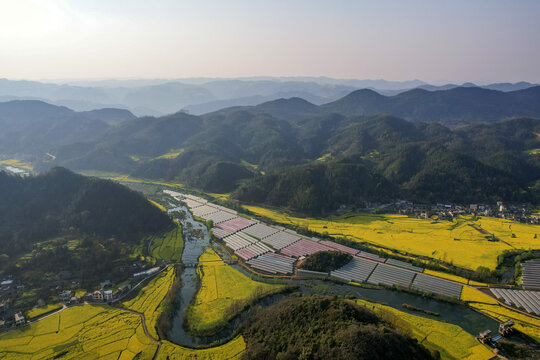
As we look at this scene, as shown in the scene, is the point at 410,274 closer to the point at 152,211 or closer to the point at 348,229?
the point at 348,229

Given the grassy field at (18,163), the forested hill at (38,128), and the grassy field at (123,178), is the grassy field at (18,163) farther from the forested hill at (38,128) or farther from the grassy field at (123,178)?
the grassy field at (123,178)

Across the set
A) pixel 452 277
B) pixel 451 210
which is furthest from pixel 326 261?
pixel 451 210

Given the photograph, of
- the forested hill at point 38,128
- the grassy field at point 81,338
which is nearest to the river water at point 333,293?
the grassy field at point 81,338

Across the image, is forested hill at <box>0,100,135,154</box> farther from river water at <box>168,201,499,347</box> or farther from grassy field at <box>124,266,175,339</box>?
river water at <box>168,201,499,347</box>

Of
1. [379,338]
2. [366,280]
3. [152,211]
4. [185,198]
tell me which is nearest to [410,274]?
[366,280]

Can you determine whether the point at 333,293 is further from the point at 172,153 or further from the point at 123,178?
the point at 172,153

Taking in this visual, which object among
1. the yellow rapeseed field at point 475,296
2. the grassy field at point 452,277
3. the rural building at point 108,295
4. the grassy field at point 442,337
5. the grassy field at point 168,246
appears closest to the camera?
the grassy field at point 442,337
